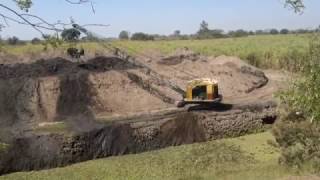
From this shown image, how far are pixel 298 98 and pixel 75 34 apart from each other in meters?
4.78

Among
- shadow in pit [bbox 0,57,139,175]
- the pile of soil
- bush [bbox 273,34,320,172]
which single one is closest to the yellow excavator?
the pile of soil

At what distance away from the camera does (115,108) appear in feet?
98.2

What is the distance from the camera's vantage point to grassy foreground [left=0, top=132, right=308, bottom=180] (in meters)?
17.8

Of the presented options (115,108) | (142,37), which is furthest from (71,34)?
(142,37)

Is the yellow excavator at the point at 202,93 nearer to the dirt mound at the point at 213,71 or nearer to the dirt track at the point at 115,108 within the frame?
the dirt track at the point at 115,108

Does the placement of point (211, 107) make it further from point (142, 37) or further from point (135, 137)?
point (142, 37)

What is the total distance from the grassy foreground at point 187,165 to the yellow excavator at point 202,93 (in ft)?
14.7

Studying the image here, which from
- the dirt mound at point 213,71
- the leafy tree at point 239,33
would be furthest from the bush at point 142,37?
the dirt mound at point 213,71

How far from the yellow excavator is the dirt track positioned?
1.37 feet

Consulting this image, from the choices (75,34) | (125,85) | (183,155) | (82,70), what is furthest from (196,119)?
(75,34)

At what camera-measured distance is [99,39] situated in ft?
15.6

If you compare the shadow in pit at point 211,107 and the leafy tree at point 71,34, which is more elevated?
the leafy tree at point 71,34

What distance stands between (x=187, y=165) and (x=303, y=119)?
21.5 feet

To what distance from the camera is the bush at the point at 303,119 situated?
8422 mm
